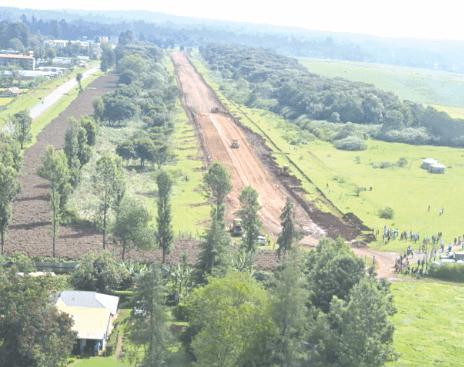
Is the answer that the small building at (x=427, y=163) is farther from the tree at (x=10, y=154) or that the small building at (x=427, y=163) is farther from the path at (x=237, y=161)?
the tree at (x=10, y=154)

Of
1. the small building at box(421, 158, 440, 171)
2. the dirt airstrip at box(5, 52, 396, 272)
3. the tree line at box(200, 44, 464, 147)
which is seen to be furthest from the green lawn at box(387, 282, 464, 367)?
the tree line at box(200, 44, 464, 147)

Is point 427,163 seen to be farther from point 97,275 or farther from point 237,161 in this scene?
point 97,275

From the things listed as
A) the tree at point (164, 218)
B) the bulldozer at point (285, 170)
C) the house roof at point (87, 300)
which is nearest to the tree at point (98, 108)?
the bulldozer at point (285, 170)

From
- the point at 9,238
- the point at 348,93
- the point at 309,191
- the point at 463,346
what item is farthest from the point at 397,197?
the point at 348,93

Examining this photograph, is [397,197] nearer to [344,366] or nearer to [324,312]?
[324,312]

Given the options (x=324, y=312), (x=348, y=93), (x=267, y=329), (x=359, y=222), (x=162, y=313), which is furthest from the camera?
(x=348, y=93)
